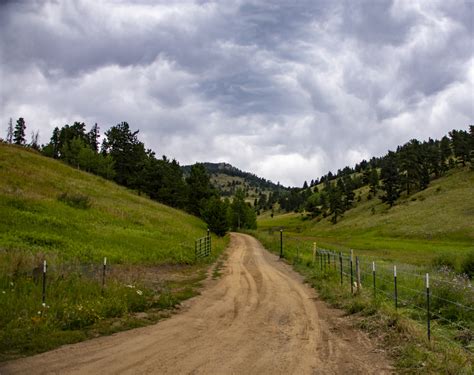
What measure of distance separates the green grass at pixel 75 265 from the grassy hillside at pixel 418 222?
37472mm

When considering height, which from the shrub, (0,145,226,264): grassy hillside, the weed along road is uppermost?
(0,145,226,264): grassy hillside

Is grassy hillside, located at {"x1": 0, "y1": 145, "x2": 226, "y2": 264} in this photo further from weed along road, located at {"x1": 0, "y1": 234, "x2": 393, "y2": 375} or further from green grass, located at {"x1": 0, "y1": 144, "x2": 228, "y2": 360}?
weed along road, located at {"x1": 0, "y1": 234, "x2": 393, "y2": 375}

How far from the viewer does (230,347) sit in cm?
1140

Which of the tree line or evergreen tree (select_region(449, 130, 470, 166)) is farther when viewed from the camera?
evergreen tree (select_region(449, 130, 470, 166))

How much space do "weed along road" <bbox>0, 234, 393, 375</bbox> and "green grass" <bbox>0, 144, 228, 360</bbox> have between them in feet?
3.22

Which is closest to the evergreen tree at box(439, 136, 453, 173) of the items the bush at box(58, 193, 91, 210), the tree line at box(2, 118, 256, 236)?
the tree line at box(2, 118, 256, 236)

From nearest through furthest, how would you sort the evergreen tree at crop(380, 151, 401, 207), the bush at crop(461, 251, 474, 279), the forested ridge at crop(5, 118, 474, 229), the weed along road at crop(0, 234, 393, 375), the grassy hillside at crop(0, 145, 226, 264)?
the weed along road at crop(0, 234, 393, 375), the grassy hillside at crop(0, 145, 226, 264), the bush at crop(461, 251, 474, 279), the forested ridge at crop(5, 118, 474, 229), the evergreen tree at crop(380, 151, 401, 207)

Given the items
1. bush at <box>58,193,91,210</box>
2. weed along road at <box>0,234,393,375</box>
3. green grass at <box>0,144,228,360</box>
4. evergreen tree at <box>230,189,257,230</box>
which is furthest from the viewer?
evergreen tree at <box>230,189,257,230</box>

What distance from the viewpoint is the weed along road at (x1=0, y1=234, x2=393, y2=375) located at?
9586 mm

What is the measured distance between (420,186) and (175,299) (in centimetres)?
11970

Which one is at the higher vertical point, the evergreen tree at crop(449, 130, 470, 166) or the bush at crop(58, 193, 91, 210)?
the evergreen tree at crop(449, 130, 470, 166)

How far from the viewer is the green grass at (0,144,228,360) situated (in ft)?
40.6

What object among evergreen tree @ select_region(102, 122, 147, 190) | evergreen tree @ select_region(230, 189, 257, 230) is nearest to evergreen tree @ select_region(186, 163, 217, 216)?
evergreen tree @ select_region(102, 122, 147, 190)

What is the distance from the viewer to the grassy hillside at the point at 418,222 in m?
73.5
